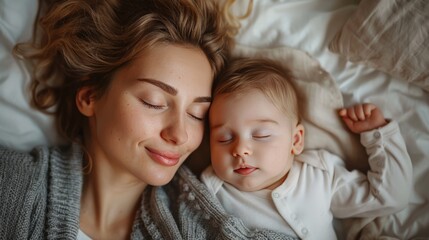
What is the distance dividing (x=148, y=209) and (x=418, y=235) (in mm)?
1010

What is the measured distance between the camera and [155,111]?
1396mm

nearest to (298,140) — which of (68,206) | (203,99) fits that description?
(203,99)

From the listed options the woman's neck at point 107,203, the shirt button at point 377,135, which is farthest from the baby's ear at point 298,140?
the woman's neck at point 107,203

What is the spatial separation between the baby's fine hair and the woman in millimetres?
60

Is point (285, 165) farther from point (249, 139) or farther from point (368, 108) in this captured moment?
point (368, 108)

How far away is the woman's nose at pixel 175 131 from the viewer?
1.39 meters

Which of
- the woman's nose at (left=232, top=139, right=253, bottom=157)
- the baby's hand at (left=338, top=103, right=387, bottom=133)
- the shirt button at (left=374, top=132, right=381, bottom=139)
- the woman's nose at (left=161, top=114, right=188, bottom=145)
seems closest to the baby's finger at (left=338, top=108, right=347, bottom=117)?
the baby's hand at (left=338, top=103, right=387, bottom=133)

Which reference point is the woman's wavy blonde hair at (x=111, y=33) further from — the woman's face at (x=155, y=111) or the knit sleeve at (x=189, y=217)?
the knit sleeve at (x=189, y=217)

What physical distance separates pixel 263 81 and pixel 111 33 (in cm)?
58

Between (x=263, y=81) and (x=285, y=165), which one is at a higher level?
(x=263, y=81)

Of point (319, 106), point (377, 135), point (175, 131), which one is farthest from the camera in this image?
point (319, 106)

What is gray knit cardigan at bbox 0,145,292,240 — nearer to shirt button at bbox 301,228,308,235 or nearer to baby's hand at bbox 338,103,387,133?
shirt button at bbox 301,228,308,235

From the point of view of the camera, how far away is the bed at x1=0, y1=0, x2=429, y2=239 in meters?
1.46

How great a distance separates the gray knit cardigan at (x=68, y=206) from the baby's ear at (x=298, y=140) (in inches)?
12.7
